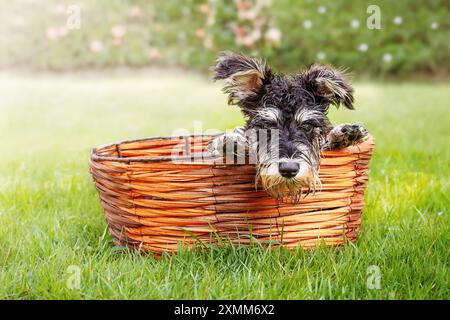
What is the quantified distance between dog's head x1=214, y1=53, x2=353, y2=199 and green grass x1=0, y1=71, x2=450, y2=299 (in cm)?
43

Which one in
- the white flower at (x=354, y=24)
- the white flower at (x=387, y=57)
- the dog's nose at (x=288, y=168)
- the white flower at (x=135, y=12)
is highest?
the white flower at (x=135, y=12)

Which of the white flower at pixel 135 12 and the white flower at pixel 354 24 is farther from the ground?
the white flower at pixel 135 12

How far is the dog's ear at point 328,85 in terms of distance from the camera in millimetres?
3119

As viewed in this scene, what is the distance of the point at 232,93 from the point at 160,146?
47.6 inches

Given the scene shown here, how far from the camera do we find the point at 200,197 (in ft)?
9.96

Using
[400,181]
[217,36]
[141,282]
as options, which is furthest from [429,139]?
[217,36]

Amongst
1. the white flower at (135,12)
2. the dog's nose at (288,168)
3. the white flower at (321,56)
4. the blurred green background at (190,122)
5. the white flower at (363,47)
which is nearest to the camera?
the dog's nose at (288,168)

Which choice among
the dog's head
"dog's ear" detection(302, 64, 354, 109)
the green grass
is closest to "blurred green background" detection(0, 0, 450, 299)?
the green grass

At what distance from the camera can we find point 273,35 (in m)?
11.0

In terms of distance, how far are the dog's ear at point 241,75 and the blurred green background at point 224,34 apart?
8.09m

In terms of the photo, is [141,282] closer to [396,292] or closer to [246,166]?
[246,166]

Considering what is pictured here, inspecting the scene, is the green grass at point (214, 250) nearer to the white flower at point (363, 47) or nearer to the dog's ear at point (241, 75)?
the dog's ear at point (241, 75)

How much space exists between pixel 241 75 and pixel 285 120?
1.11 ft

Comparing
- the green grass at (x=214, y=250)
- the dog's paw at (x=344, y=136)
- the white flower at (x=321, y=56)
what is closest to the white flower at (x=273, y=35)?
the white flower at (x=321, y=56)
